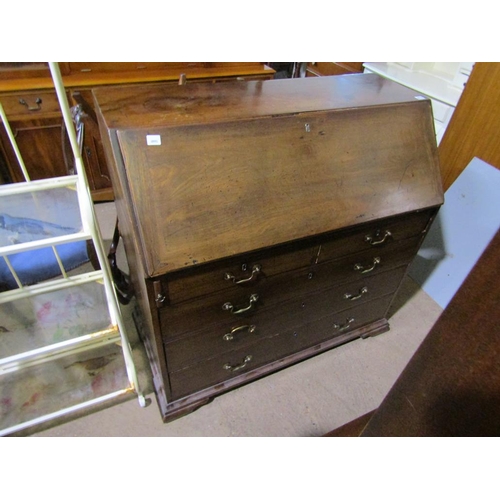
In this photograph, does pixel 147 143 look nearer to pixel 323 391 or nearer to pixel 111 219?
pixel 323 391

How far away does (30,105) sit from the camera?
1.82m

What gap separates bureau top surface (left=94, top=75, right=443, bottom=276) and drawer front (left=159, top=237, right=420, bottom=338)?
0.19m

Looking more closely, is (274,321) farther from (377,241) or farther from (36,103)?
(36,103)

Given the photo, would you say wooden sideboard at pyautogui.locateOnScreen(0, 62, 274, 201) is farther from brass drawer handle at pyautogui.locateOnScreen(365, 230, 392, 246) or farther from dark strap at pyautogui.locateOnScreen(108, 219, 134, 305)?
brass drawer handle at pyautogui.locateOnScreen(365, 230, 392, 246)

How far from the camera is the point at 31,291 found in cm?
110

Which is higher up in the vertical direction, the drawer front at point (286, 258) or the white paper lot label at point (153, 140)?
the white paper lot label at point (153, 140)

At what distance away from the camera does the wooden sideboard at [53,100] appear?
1.81 m

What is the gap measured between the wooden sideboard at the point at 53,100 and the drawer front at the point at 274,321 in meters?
1.27

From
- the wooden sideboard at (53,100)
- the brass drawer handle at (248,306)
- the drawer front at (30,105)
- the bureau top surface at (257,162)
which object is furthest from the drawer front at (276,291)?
the drawer front at (30,105)

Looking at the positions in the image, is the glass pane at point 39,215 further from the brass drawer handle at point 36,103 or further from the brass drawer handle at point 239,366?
the brass drawer handle at point 36,103

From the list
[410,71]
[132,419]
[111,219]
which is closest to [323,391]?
[132,419]

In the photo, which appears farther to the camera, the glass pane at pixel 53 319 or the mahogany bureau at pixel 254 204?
the glass pane at pixel 53 319

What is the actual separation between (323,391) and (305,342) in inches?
8.6

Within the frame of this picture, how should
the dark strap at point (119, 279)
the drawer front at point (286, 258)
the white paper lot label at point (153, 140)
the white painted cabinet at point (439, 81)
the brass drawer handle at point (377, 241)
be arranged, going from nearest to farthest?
the white paper lot label at point (153, 140)
the drawer front at point (286, 258)
the brass drawer handle at point (377, 241)
the dark strap at point (119, 279)
the white painted cabinet at point (439, 81)
